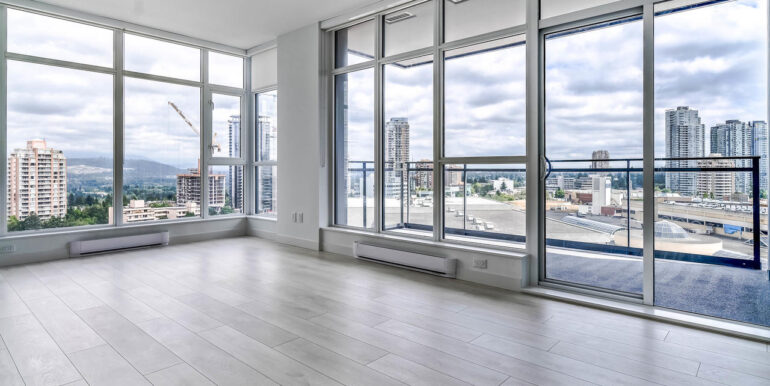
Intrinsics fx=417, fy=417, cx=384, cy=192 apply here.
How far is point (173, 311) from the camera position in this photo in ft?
9.84

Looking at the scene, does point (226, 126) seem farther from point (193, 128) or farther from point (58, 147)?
point (58, 147)

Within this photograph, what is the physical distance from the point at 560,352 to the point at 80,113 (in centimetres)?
572

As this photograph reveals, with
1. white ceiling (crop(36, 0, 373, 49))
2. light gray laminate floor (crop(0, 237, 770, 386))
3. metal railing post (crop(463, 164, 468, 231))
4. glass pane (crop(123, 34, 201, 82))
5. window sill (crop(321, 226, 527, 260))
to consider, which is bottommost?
light gray laminate floor (crop(0, 237, 770, 386))

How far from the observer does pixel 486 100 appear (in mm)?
3918

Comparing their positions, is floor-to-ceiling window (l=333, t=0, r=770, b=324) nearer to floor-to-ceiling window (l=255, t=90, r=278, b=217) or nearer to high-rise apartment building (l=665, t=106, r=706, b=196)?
high-rise apartment building (l=665, t=106, r=706, b=196)

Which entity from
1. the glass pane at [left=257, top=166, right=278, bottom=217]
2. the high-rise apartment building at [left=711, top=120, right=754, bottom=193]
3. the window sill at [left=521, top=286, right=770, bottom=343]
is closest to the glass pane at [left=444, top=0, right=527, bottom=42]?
the high-rise apartment building at [left=711, top=120, right=754, bottom=193]

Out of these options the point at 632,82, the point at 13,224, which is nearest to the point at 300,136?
the point at 13,224

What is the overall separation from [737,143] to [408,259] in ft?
9.00

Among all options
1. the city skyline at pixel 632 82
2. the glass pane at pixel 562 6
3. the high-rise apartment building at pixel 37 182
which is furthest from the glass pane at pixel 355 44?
the high-rise apartment building at pixel 37 182

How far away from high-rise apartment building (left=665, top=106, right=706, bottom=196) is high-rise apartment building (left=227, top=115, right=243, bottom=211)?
5633mm

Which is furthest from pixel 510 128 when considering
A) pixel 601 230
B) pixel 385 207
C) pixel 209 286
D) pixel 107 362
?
pixel 107 362

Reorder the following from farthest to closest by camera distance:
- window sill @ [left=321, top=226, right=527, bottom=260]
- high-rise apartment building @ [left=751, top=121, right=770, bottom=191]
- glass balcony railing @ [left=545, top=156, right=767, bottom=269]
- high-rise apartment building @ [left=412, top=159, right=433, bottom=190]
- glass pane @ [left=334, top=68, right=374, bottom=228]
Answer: glass pane @ [left=334, top=68, right=374, bottom=228] < high-rise apartment building @ [left=412, top=159, right=433, bottom=190] < window sill @ [left=321, top=226, right=527, bottom=260] < glass balcony railing @ [left=545, top=156, right=767, bottom=269] < high-rise apartment building @ [left=751, top=121, right=770, bottom=191]

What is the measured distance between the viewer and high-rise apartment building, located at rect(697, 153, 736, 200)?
111 inches

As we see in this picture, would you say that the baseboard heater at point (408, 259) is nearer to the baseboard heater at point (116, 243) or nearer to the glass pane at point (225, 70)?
the baseboard heater at point (116, 243)
